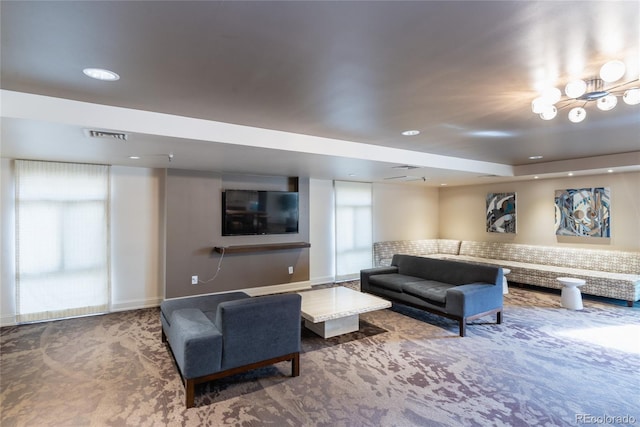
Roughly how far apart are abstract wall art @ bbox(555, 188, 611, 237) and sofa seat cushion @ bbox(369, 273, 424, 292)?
11.3ft

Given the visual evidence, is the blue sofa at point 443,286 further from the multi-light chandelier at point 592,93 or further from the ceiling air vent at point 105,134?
the ceiling air vent at point 105,134

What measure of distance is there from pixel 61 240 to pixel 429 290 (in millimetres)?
5051

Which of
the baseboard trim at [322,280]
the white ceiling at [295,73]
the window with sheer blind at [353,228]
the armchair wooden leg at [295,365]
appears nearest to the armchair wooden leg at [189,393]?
the armchair wooden leg at [295,365]

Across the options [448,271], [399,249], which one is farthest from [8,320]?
[399,249]

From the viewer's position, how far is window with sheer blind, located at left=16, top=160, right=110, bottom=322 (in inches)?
167

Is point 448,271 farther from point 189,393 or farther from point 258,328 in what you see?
point 189,393

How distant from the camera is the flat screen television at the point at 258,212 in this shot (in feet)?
17.8

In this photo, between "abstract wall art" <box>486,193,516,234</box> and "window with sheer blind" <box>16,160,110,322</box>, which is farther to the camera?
"abstract wall art" <box>486,193,516,234</box>

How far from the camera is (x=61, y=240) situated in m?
4.43

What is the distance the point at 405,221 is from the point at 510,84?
19.0 ft

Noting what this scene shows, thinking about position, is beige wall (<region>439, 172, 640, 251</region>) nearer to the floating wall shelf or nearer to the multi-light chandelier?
the multi-light chandelier

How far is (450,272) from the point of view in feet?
15.4

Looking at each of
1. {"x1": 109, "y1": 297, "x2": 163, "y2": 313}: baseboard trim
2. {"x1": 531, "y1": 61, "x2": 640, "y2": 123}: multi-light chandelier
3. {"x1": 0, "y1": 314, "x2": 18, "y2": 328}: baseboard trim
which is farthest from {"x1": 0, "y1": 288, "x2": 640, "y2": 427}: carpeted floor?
{"x1": 531, "y1": 61, "x2": 640, "y2": 123}: multi-light chandelier

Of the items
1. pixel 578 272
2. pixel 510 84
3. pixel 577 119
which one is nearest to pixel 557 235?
pixel 578 272
